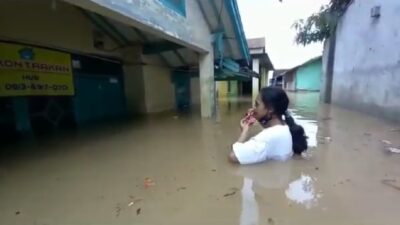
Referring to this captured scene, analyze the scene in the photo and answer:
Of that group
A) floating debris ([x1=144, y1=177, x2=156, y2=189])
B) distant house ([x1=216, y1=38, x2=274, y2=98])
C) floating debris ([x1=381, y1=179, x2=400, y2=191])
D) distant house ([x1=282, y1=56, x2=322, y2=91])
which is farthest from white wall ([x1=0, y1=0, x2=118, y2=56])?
distant house ([x1=282, y1=56, x2=322, y2=91])

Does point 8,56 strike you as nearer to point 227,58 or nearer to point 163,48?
point 163,48

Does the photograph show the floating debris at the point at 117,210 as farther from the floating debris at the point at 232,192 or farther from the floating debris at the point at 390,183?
the floating debris at the point at 390,183

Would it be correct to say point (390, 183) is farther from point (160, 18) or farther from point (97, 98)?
point (97, 98)

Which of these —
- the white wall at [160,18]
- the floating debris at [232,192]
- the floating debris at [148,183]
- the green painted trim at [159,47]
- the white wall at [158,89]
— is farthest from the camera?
the white wall at [158,89]

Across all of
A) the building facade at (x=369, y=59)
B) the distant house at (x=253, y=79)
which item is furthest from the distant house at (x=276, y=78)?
the building facade at (x=369, y=59)

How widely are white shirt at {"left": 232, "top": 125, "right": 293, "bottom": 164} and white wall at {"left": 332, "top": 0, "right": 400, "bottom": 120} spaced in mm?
4575

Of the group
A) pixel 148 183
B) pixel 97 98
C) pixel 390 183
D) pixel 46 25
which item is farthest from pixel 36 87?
pixel 390 183

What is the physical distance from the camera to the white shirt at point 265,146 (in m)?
3.20

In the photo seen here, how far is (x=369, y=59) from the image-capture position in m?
8.28

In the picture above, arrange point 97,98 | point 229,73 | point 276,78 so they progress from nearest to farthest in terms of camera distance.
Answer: point 97,98
point 229,73
point 276,78

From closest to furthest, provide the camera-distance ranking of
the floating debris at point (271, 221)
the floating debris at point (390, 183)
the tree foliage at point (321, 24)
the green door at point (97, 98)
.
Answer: the floating debris at point (271, 221)
the floating debris at point (390, 183)
the green door at point (97, 98)
the tree foliage at point (321, 24)

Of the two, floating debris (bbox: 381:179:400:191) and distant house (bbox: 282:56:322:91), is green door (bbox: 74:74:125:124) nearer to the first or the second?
floating debris (bbox: 381:179:400:191)

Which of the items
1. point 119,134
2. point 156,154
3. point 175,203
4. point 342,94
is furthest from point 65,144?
point 342,94

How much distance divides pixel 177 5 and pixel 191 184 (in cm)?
397
